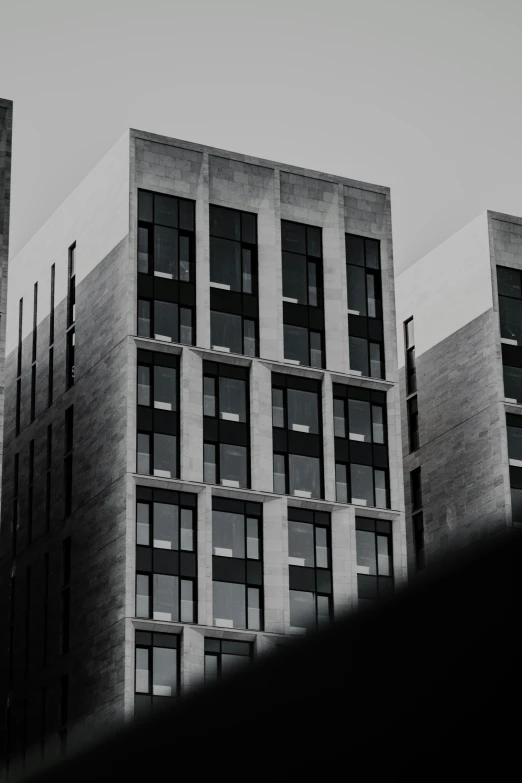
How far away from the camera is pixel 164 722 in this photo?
9961mm

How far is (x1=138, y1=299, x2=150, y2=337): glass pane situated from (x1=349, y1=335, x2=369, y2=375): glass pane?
10390 millimetres

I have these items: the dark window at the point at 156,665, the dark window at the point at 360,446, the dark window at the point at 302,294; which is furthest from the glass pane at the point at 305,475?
the dark window at the point at 156,665

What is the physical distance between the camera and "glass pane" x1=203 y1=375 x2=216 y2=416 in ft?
219

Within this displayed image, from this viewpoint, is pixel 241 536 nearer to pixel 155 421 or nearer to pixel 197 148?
pixel 155 421

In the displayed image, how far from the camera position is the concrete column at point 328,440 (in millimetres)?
67625

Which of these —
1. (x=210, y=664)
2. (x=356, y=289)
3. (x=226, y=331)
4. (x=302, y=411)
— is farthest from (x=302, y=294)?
(x=210, y=664)

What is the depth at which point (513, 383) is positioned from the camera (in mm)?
75312

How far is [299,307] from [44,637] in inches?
773

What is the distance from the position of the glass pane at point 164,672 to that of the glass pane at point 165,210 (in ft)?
65.0

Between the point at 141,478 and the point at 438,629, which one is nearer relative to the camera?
the point at 438,629

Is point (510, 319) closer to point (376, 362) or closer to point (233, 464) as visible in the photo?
point (376, 362)

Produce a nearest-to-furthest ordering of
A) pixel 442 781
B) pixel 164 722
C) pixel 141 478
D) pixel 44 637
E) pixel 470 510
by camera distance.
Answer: pixel 442 781
pixel 164 722
pixel 141 478
pixel 44 637
pixel 470 510

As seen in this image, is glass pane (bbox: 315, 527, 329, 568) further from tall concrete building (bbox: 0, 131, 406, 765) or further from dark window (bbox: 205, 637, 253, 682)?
dark window (bbox: 205, 637, 253, 682)

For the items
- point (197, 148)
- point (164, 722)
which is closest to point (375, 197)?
point (197, 148)
